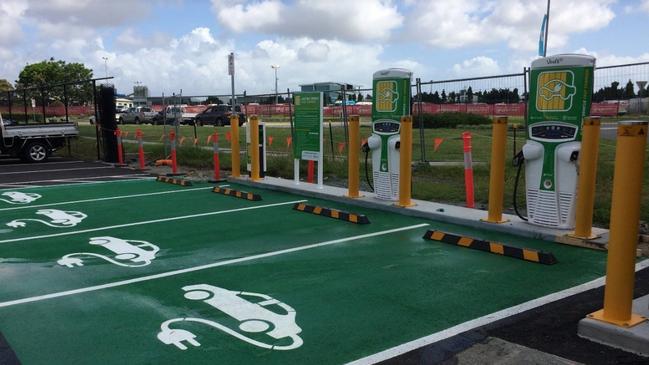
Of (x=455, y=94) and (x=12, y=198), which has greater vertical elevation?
(x=455, y=94)

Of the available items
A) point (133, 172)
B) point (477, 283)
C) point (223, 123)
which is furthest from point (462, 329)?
point (223, 123)

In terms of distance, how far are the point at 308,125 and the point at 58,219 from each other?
15.3 feet

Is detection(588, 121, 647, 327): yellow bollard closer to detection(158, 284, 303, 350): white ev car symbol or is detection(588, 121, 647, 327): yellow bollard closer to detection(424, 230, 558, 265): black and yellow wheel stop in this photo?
detection(424, 230, 558, 265): black and yellow wheel stop

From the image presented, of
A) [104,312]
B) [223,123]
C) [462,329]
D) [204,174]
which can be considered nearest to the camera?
[462,329]

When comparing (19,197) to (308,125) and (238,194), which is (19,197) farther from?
(308,125)

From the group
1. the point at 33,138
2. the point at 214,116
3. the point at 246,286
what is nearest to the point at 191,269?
the point at 246,286

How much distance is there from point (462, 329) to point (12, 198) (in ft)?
32.5

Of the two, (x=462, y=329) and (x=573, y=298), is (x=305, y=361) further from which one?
(x=573, y=298)

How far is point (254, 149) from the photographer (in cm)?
1234

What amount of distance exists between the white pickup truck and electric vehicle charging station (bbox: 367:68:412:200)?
13.7 meters

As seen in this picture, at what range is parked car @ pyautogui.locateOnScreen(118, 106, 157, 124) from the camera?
5162 centimetres

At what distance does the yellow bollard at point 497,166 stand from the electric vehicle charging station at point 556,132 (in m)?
0.32

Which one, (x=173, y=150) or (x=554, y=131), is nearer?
(x=554, y=131)

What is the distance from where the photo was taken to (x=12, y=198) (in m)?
10.9
